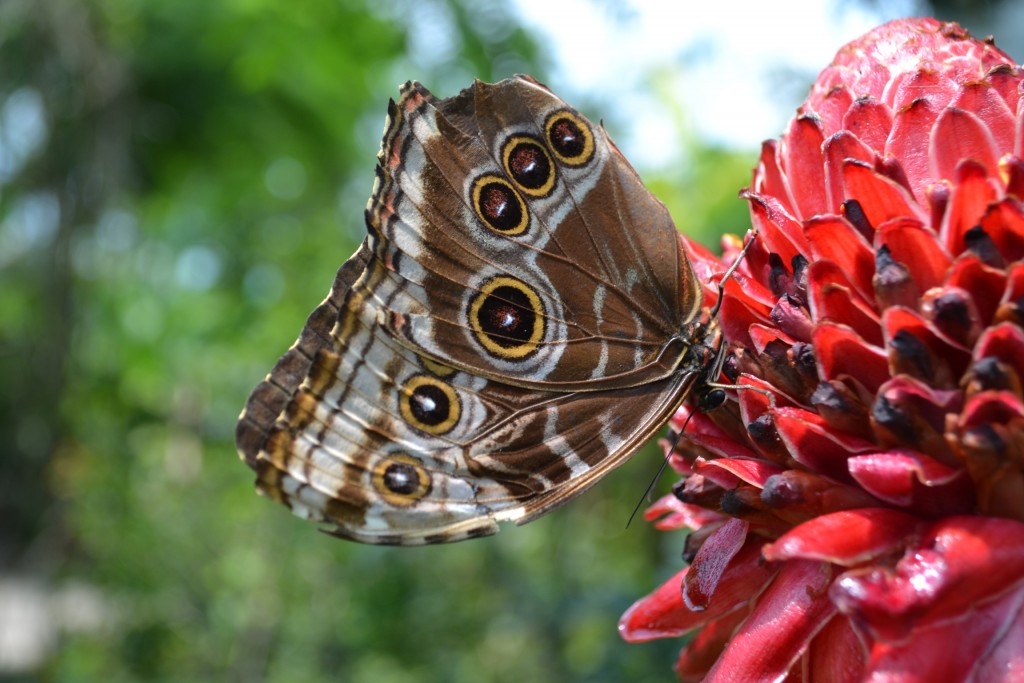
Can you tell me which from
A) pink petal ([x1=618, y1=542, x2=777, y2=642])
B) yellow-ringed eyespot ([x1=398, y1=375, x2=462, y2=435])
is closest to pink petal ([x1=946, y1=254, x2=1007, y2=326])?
pink petal ([x1=618, y1=542, x2=777, y2=642])

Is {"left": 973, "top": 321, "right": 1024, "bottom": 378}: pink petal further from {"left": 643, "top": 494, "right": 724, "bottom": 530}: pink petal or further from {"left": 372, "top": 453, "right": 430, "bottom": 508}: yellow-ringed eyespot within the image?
{"left": 372, "top": 453, "right": 430, "bottom": 508}: yellow-ringed eyespot

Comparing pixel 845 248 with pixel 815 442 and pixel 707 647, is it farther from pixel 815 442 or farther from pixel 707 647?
pixel 707 647

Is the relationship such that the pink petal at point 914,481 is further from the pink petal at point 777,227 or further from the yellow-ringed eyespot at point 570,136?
the yellow-ringed eyespot at point 570,136

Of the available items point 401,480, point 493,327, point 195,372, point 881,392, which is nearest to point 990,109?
point 881,392

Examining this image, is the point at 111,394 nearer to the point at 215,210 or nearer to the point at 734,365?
the point at 215,210

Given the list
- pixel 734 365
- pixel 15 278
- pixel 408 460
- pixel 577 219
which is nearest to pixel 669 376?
pixel 734 365

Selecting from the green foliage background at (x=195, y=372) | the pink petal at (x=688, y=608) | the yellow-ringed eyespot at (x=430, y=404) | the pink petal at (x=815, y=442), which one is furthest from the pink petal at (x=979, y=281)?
the green foliage background at (x=195, y=372)
